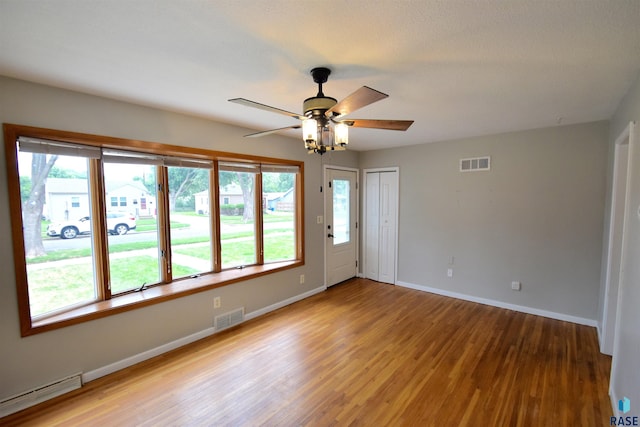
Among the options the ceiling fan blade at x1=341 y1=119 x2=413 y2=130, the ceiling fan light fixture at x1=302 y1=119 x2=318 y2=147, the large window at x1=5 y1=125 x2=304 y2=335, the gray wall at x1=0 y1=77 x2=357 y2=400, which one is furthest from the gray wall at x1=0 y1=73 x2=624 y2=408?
the ceiling fan light fixture at x1=302 y1=119 x2=318 y2=147

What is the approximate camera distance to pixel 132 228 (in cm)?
278

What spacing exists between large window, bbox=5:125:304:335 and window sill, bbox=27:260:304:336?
10 millimetres

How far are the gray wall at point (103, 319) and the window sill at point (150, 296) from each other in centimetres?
6

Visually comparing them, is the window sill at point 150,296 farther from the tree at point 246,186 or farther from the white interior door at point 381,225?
the white interior door at point 381,225

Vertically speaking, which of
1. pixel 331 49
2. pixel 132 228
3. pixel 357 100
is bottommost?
pixel 132 228

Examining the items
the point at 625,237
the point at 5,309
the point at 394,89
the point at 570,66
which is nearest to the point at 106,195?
the point at 5,309

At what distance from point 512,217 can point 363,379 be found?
291 cm

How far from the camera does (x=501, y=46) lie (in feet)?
5.16

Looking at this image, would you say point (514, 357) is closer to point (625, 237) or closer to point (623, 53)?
point (625, 237)

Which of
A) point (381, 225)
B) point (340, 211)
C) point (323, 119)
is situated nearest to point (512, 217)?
point (381, 225)

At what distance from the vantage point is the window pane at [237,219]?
11.4ft

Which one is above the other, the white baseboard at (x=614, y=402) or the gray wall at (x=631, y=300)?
the gray wall at (x=631, y=300)

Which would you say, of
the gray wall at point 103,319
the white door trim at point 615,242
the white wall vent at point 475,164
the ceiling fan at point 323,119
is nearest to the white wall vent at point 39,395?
the gray wall at point 103,319

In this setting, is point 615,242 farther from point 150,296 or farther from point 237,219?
point 150,296
